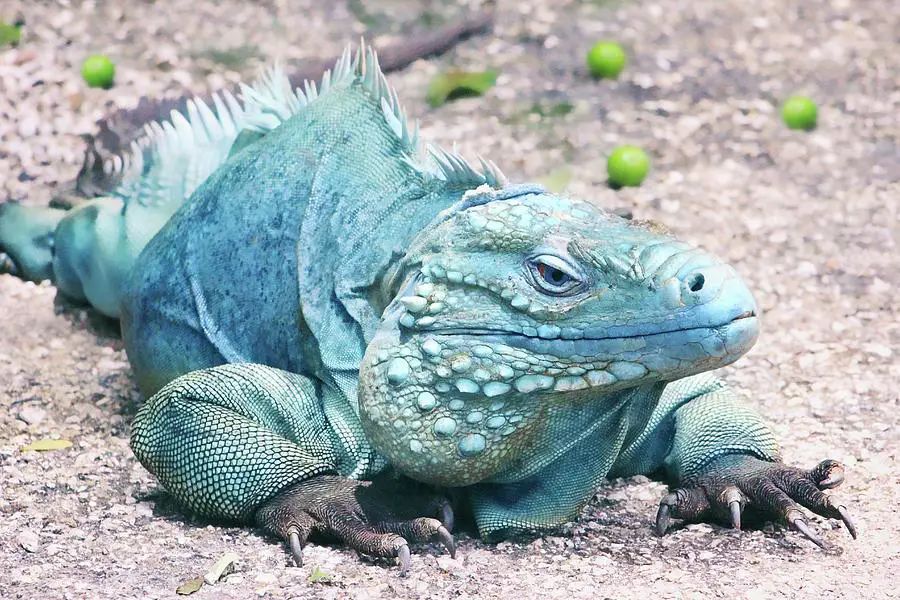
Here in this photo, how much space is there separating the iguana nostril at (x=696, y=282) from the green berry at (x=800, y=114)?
6.14 metres

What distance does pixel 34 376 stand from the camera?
265 inches

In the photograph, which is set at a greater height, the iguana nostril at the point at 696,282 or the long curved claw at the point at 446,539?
the iguana nostril at the point at 696,282

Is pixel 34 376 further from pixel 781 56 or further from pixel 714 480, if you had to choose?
pixel 781 56

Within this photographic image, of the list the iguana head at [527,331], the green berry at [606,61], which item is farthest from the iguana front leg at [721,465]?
the green berry at [606,61]

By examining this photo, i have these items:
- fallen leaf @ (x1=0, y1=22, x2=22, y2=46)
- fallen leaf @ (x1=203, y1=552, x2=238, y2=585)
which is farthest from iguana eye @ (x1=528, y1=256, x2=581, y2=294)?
fallen leaf @ (x1=0, y1=22, x2=22, y2=46)

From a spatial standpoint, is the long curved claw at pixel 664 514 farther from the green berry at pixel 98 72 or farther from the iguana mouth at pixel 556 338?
the green berry at pixel 98 72

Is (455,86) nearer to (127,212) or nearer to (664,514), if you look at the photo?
(127,212)

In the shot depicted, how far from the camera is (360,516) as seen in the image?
15.9 ft

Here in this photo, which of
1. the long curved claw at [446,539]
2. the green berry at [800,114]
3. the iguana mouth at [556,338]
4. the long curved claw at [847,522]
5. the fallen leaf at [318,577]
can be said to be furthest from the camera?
the green berry at [800,114]

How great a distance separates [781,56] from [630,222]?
7265 millimetres

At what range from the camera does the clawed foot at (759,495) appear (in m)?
4.83

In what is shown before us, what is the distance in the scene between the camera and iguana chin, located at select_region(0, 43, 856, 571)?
445 cm

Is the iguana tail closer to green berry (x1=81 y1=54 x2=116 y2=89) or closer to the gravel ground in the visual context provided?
the gravel ground

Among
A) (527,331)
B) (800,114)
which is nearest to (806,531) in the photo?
(527,331)
